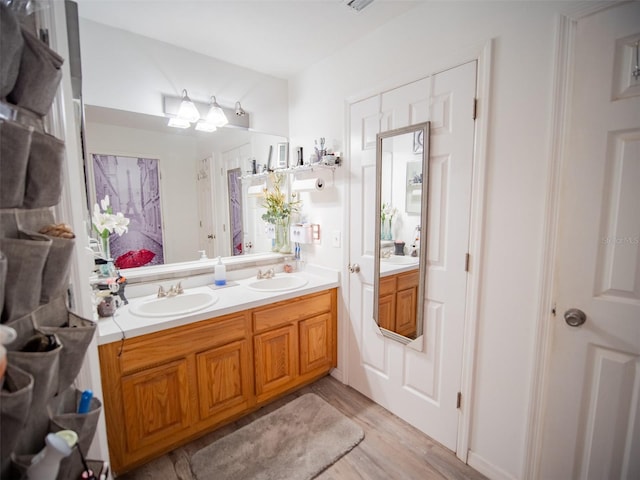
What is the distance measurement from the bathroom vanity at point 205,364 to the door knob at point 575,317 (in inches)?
56.1

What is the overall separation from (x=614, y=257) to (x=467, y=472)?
1313 mm

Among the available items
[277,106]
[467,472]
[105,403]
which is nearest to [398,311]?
[467,472]

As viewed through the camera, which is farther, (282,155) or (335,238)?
(282,155)

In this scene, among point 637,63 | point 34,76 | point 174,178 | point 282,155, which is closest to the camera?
point 34,76

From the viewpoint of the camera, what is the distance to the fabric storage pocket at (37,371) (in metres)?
0.59

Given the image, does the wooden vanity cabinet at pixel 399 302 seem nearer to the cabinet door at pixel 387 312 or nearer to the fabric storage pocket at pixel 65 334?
the cabinet door at pixel 387 312

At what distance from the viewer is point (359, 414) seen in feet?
6.57

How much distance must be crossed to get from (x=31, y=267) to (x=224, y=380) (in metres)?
1.45

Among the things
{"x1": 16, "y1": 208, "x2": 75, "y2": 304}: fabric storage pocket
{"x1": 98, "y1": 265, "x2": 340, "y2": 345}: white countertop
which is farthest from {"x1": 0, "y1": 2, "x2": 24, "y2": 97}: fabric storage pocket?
{"x1": 98, "y1": 265, "x2": 340, "y2": 345}: white countertop

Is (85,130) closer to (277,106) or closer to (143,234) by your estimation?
(143,234)

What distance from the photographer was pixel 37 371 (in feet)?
1.96

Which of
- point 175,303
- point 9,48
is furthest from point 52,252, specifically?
point 175,303

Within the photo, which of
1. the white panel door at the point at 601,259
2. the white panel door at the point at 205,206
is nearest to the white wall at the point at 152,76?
the white panel door at the point at 205,206

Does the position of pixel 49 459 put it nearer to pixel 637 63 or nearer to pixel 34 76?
pixel 34 76
